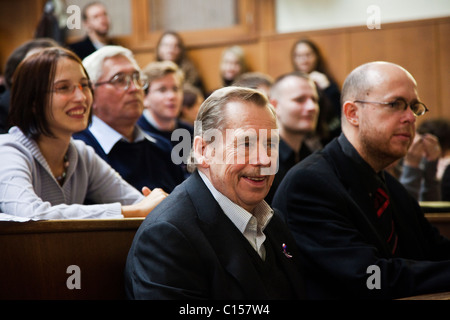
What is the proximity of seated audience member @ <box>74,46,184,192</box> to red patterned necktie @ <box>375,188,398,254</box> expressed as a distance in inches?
43.5

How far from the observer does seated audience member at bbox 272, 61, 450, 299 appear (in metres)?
1.95

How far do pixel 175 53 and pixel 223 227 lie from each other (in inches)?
187

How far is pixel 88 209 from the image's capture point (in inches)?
83.0

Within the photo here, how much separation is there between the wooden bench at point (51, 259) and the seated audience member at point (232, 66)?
444 cm

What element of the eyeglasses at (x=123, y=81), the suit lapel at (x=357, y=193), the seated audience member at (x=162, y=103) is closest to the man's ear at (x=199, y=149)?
the suit lapel at (x=357, y=193)

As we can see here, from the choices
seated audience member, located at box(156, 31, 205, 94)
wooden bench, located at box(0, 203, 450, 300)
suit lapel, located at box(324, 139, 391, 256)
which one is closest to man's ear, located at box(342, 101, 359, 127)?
suit lapel, located at box(324, 139, 391, 256)

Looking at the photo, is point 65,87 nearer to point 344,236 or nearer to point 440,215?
point 344,236

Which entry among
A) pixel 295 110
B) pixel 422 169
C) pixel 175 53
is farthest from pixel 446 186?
pixel 175 53

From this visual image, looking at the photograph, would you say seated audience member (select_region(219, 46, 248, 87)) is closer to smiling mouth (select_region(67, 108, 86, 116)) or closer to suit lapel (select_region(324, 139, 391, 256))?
smiling mouth (select_region(67, 108, 86, 116))

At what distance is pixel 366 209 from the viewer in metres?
2.19

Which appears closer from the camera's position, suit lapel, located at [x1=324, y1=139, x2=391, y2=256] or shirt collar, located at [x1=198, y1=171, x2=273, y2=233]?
shirt collar, located at [x1=198, y1=171, x2=273, y2=233]

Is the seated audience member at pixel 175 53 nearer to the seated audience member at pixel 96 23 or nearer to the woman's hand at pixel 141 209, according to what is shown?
the seated audience member at pixel 96 23

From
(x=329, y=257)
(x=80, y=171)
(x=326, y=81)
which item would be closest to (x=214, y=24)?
(x=326, y=81)

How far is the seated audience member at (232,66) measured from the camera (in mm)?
6164
